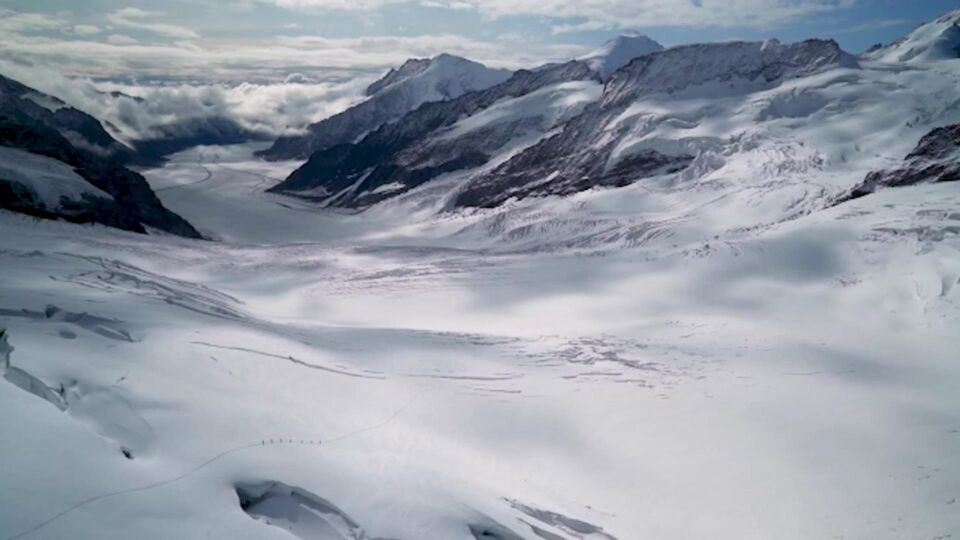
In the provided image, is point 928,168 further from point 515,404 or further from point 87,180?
point 87,180

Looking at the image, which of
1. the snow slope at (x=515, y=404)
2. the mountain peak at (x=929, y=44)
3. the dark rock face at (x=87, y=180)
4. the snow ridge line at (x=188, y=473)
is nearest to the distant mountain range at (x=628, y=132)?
the dark rock face at (x=87, y=180)

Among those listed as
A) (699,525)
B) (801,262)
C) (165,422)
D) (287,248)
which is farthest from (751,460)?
(287,248)

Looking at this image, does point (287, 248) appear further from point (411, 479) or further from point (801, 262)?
point (411, 479)

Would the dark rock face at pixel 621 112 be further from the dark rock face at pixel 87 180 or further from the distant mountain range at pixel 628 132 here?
the dark rock face at pixel 87 180

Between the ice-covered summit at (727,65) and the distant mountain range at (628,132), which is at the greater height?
the ice-covered summit at (727,65)

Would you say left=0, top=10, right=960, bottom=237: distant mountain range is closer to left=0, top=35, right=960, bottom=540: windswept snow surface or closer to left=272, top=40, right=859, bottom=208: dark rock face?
left=272, top=40, right=859, bottom=208: dark rock face

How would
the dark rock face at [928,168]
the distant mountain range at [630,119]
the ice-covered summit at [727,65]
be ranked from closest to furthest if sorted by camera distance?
the dark rock face at [928,168], the distant mountain range at [630,119], the ice-covered summit at [727,65]
